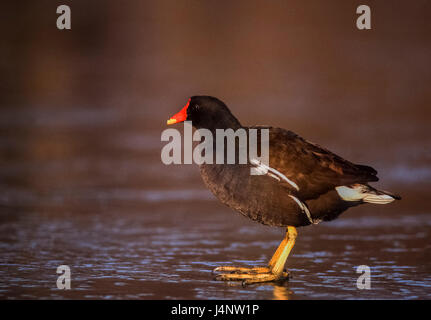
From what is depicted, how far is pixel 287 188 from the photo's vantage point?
637cm

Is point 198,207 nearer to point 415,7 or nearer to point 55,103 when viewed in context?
point 55,103

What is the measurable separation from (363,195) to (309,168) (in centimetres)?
49

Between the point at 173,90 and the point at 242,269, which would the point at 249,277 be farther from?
the point at 173,90

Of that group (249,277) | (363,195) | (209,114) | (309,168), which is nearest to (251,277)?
(249,277)

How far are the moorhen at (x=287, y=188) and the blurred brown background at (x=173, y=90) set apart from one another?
178 centimetres

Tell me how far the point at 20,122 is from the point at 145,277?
423 inches

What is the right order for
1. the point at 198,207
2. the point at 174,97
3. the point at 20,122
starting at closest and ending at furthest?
the point at 198,207
the point at 20,122
the point at 174,97

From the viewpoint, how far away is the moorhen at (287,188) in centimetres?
634

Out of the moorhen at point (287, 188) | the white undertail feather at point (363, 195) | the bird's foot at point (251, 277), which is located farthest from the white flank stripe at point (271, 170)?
the bird's foot at point (251, 277)

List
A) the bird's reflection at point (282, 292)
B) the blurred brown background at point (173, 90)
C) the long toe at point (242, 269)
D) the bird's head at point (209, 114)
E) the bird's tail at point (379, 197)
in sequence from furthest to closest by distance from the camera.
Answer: the blurred brown background at point (173, 90)
the bird's head at point (209, 114)
the long toe at point (242, 269)
the bird's tail at point (379, 197)
the bird's reflection at point (282, 292)

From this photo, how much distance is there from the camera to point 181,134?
1475cm

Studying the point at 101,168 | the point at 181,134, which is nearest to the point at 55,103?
the point at 181,134

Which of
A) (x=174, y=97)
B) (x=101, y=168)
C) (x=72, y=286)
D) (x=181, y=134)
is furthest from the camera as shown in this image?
(x=174, y=97)

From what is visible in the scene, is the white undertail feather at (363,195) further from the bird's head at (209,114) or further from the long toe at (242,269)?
the bird's head at (209,114)
